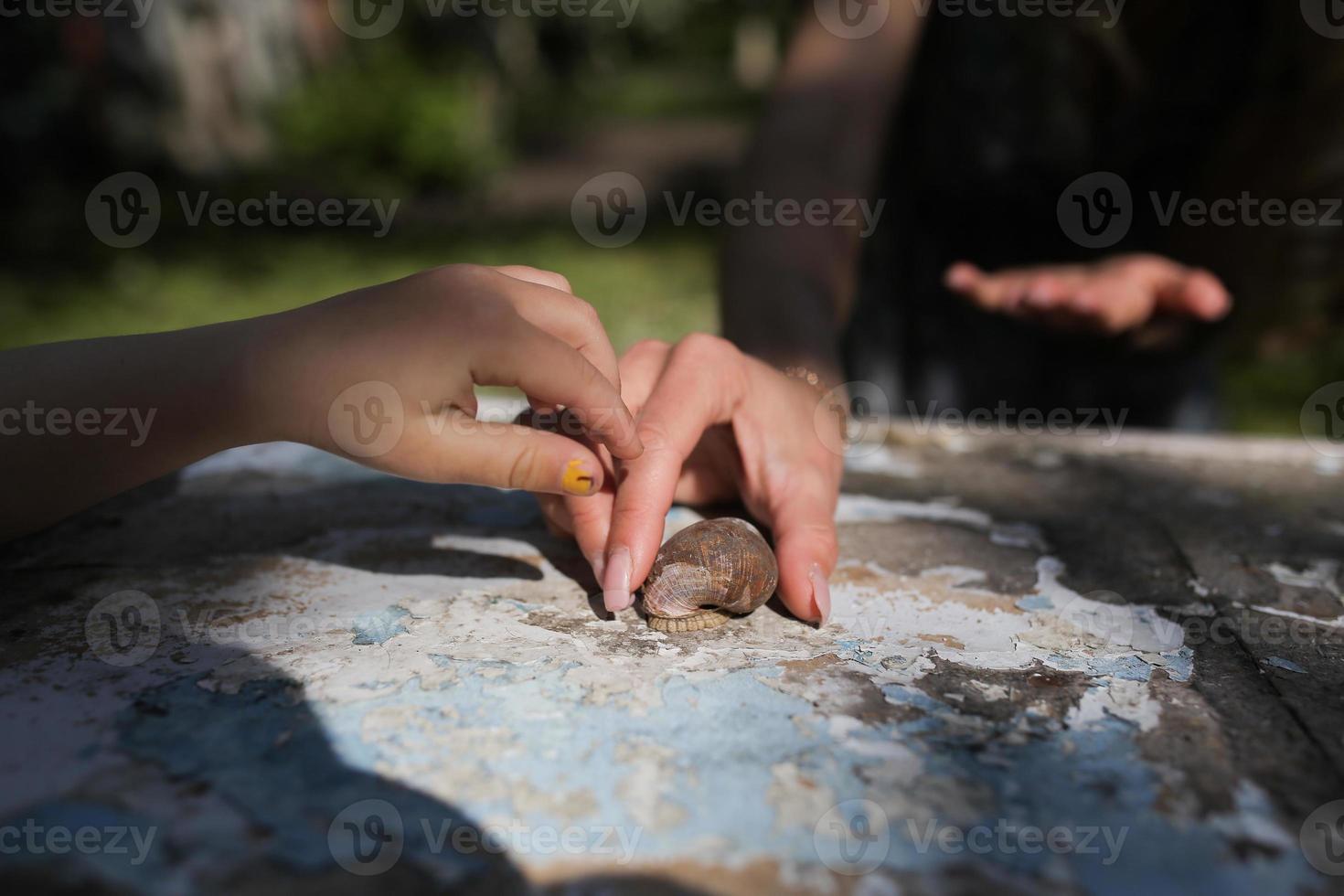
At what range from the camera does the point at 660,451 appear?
50.7 inches

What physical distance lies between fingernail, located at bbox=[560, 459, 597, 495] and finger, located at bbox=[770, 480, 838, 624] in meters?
0.32

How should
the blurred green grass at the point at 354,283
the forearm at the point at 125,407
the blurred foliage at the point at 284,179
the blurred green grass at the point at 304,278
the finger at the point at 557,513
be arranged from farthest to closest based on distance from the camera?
the blurred foliage at the point at 284,179 < the blurred green grass at the point at 304,278 < the blurred green grass at the point at 354,283 < the finger at the point at 557,513 < the forearm at the point at 125,407

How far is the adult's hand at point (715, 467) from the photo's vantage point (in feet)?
4.17

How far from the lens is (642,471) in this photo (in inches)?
50.2

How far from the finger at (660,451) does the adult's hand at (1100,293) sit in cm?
105

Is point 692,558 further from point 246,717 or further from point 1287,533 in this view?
point 1287,533

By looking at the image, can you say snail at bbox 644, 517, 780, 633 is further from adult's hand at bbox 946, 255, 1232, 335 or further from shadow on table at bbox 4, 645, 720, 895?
adult's hand at bbox 946, 255, 1232, 335

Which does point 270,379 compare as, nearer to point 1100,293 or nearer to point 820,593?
point 820,593

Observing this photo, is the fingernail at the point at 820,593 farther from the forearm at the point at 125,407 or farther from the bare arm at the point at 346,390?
the forearm at the point at 125,407

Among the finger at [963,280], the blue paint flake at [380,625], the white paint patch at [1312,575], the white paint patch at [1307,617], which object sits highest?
the finger at [963,280]

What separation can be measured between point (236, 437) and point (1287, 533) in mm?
1675

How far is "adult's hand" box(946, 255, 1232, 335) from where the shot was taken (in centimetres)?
219

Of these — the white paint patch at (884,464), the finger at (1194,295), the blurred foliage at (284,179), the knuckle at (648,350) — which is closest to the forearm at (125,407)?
the knuckle at (648,350)

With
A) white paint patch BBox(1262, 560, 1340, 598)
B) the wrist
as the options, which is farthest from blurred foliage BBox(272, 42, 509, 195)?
white paint patch BBox(1262, 560, 1340, 598)
